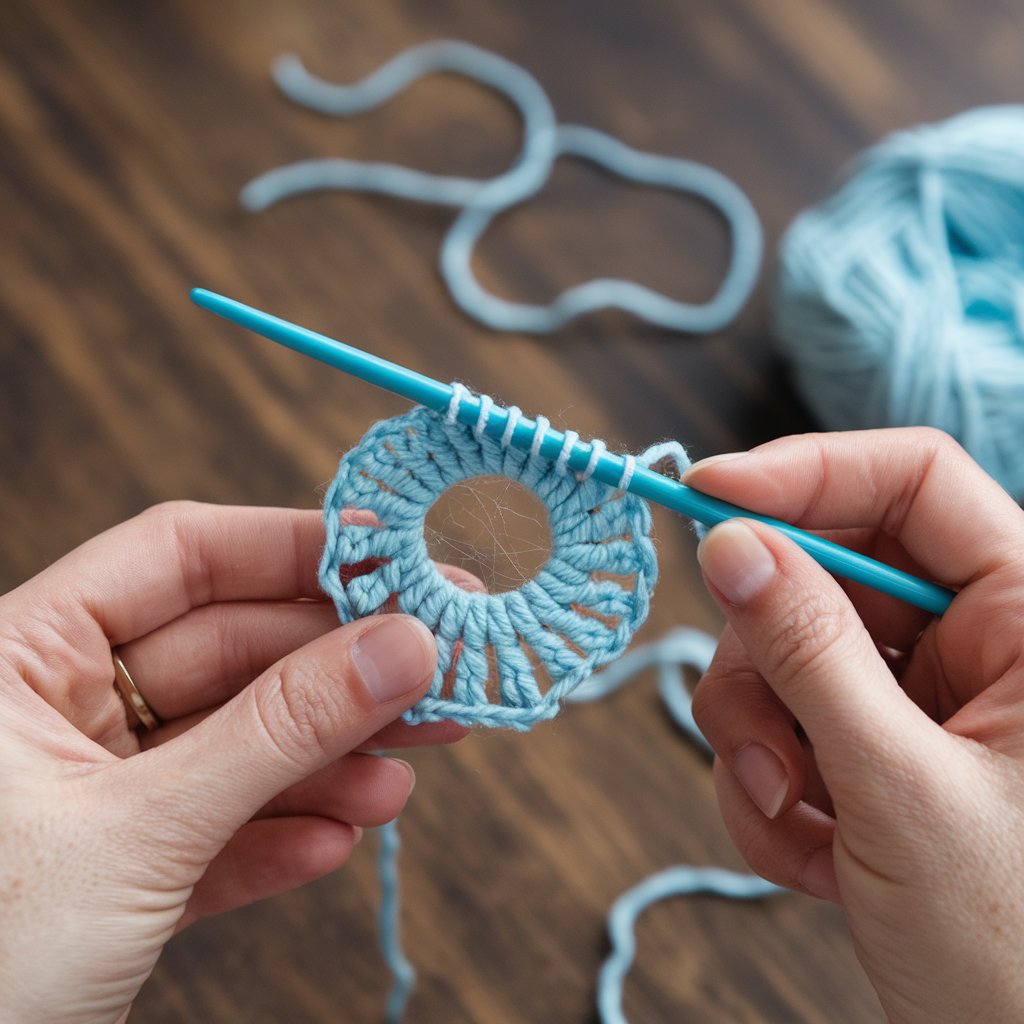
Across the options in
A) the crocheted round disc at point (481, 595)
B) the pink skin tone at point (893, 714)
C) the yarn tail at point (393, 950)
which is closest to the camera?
the pink skin tone at point (893, 714)

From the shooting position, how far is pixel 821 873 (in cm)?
95

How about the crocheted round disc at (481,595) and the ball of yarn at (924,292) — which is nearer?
the crocheted round disc at (481,595)

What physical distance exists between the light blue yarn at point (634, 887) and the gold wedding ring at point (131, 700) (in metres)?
0.32

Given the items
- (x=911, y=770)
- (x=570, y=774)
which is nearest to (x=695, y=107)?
(x=570, y=774)

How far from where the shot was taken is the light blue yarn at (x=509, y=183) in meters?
1.52

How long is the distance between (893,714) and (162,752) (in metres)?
0.53

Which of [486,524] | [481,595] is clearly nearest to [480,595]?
[481,595]

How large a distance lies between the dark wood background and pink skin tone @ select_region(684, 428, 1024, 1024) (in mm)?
366

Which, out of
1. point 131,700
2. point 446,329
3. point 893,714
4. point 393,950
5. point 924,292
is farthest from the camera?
point 446,329

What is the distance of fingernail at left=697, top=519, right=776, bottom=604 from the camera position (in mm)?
754

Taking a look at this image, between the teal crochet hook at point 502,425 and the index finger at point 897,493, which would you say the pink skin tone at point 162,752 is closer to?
the teal crochet hook at point 502,425

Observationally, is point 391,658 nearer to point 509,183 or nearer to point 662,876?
point 662,876

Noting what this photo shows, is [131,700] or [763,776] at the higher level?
[131,700]

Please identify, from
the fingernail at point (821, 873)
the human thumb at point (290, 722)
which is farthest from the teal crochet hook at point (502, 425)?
the fingernail at point (821, 873)
